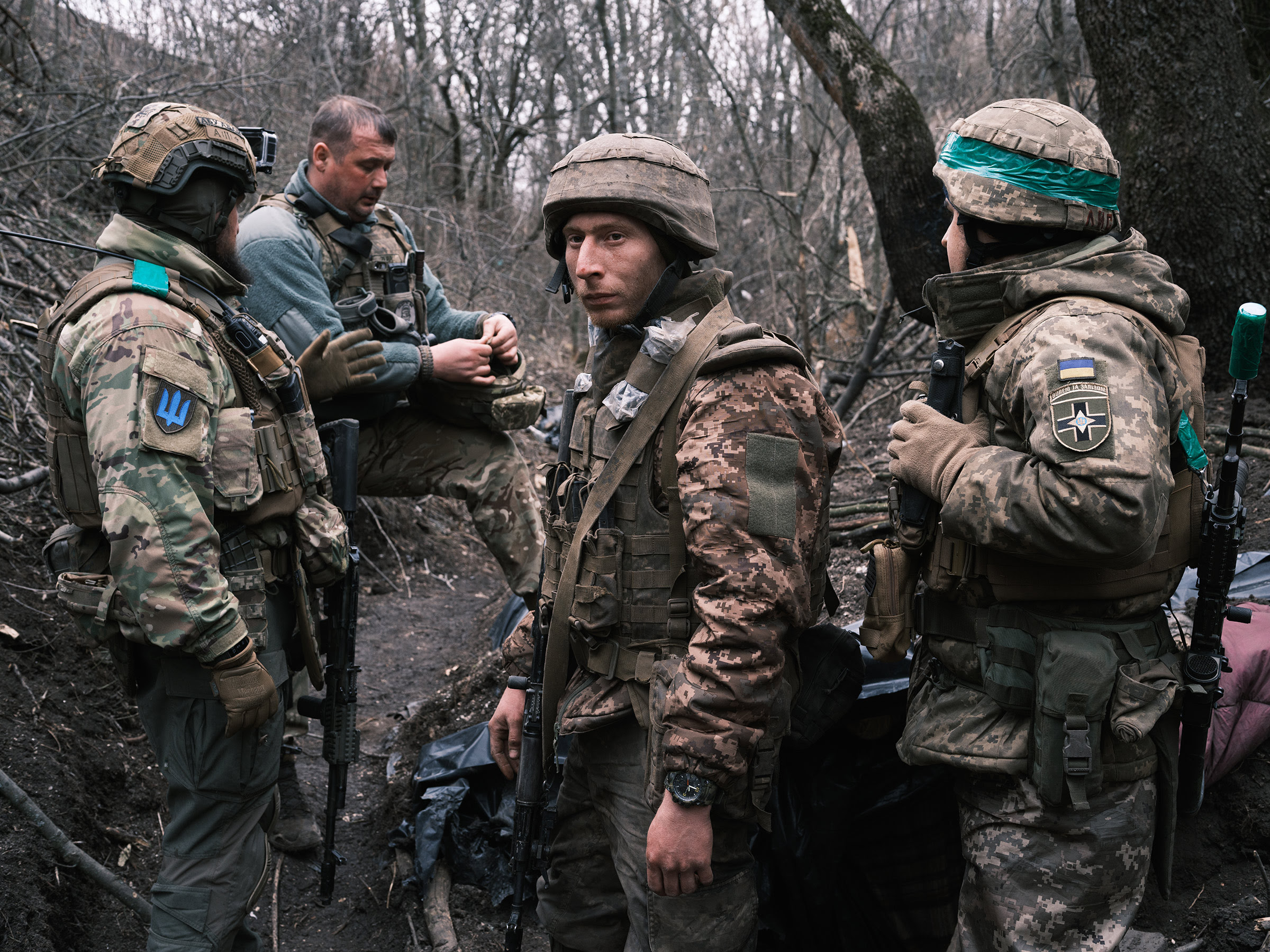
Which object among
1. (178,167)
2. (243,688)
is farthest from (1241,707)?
(178,167)

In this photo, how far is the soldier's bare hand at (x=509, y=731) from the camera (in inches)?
104

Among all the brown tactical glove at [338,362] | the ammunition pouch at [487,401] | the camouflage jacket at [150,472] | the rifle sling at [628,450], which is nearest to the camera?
the rifle sling at [628,450]

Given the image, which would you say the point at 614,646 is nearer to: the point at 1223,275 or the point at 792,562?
the point at 792,562

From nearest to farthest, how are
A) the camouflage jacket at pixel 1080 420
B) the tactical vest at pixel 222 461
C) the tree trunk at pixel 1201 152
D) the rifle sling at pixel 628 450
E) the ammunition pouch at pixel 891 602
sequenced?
the camouflage jacket at pixel 1080 420 < the rifle sling at pixel 628 450 < the ammunition pouch at pixel 891 602 < the tactical vest at pixel 222 461 < the tree trunk at pixel 1201 152

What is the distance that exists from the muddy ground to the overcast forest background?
1 centimetres

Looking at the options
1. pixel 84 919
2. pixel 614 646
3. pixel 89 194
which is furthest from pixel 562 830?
pixel 89 194

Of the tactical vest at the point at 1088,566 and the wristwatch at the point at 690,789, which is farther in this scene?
the tactical vest at the point at 1088,566

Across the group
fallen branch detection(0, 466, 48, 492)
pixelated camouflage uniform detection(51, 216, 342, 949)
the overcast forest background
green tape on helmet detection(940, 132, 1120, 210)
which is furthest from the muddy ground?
green tape on helmet detection(940, 132, 1120, 210)

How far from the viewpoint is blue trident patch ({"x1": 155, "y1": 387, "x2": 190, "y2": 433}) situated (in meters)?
2.49

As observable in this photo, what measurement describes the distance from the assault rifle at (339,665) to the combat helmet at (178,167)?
0.97 meters

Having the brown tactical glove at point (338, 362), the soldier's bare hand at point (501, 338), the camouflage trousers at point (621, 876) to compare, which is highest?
the soldier's bare hand at point (501, 338)

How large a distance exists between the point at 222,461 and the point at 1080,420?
2.16 meters

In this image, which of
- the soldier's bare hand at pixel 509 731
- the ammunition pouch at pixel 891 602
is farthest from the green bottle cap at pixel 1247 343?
the soldier's bare hand at pixel 509 731

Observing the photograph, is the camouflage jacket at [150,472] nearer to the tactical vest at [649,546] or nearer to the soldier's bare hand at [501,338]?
the tactical vest at [649,546]
